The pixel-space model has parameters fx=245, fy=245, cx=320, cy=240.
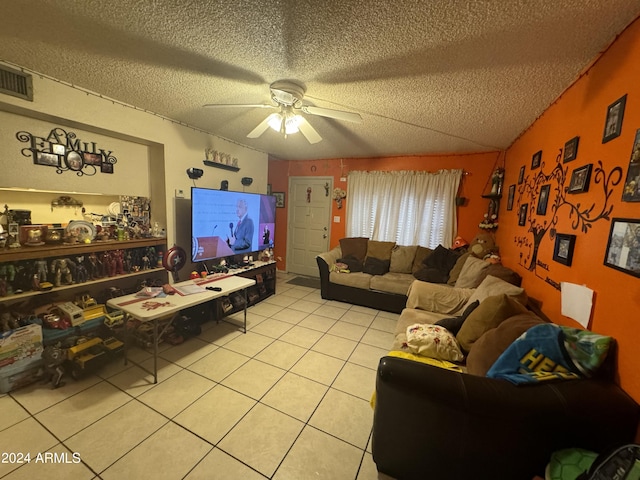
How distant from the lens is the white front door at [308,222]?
4.85m

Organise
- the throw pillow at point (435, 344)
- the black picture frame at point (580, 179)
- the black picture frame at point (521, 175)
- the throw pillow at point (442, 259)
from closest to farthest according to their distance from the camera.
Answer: the black picture frame at point (580, 179)
the throw pillow at point (435, 344)
the black picture frame at point (521, 175)
the throw pillow at point (442, 259)

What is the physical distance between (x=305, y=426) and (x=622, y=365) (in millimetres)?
1641

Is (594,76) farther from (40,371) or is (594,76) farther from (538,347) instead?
(40,371)

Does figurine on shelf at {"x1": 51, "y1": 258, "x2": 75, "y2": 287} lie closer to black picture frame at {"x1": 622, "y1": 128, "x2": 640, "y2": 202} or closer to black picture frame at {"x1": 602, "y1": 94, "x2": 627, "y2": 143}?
black picture frame at {"x1": 622, "y1": 128, "x2": 640, "y2": 202}

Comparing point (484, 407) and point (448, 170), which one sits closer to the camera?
point (484, 407)

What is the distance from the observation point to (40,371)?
74.4 inches

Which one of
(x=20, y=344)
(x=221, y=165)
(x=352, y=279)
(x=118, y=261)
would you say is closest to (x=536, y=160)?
(x=352, y=279)

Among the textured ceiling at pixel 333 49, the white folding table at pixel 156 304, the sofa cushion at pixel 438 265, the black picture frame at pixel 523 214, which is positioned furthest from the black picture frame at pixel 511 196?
the white folding table at pixel 156 304

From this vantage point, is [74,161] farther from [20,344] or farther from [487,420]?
[487,420]

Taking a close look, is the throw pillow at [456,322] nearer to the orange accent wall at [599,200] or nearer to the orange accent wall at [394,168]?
the orange accent wall at [599,200]

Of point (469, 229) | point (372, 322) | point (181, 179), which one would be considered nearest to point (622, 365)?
point (372, 322)

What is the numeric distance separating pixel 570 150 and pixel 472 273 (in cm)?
153

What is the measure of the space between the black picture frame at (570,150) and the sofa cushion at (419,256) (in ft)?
7.40

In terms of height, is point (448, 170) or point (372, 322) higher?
point (448, 170)
